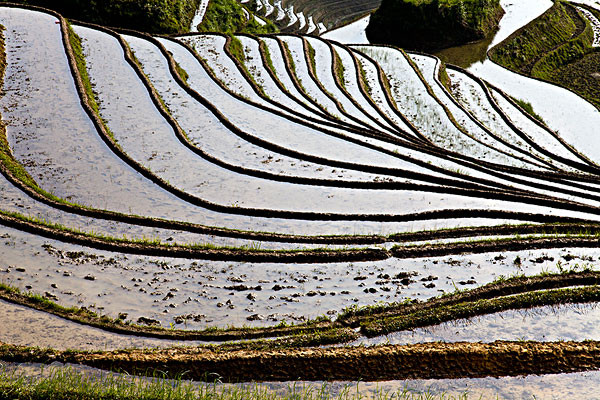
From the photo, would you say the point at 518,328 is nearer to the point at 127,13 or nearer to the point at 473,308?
the point at 473,308

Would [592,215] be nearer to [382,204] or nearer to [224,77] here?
[382,204]

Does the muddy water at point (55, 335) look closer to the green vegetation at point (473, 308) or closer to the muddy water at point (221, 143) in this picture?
the green vegetation at point (473, 308)

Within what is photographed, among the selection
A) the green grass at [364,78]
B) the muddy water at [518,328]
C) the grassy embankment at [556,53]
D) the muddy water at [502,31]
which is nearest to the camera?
the muddy water at [518,328]

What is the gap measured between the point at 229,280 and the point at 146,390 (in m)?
3.13

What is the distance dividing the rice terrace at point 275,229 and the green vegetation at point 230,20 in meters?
8.57

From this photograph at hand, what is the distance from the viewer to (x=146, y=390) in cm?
468

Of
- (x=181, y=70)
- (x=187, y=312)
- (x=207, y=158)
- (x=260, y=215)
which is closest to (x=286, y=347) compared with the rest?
(x=187, y=312)

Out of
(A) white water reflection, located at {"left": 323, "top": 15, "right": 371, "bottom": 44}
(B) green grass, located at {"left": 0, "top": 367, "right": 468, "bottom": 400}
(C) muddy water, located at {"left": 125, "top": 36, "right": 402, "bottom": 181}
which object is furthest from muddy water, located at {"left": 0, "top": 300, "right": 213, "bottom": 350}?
(A) white water reflection, located at {"left": 323, "top": 15, "right": 371, "bottom": 44}

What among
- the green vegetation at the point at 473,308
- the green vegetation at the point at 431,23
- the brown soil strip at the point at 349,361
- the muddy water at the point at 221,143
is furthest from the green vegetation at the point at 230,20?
the brown soil strip at the point at 349,361

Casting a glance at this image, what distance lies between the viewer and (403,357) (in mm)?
5340

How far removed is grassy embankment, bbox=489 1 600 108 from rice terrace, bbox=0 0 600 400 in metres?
6.16

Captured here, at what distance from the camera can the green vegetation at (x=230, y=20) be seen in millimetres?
30333

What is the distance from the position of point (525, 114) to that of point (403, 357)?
62.2 feet

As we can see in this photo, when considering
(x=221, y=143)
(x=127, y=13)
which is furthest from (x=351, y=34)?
(x=221, y=143)
